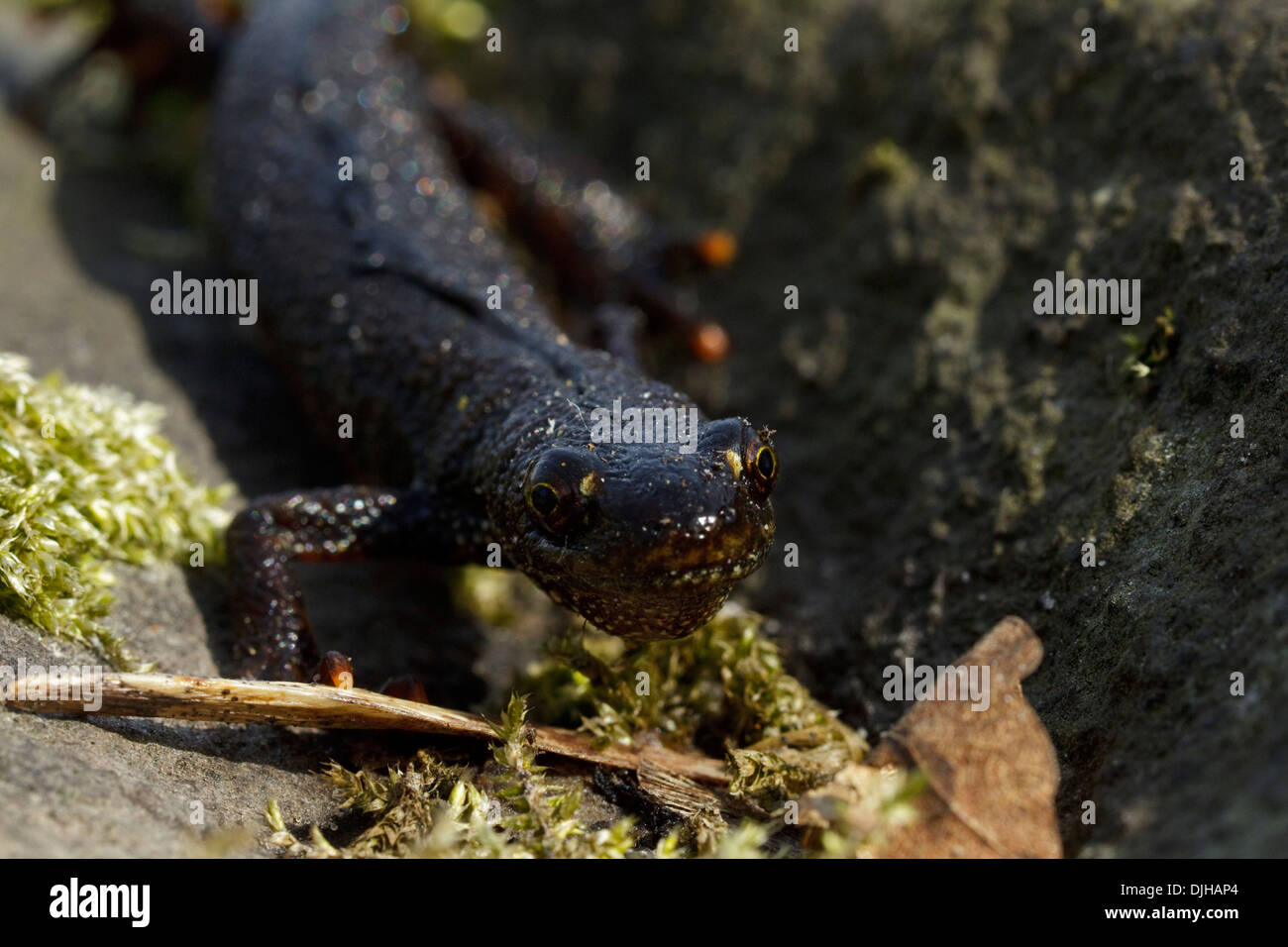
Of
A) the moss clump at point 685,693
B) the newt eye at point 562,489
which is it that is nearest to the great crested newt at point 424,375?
the newt eye at point 562,489

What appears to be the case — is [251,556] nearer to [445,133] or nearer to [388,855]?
[388,855]

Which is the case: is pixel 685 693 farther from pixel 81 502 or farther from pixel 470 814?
pixel 81 502

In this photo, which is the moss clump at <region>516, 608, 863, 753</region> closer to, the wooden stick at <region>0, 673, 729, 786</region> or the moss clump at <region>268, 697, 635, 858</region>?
the wooden stick at <region>0, 673, 729, 786</region>

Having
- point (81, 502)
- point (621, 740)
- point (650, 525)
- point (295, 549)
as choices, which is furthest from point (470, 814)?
point (81, 502)

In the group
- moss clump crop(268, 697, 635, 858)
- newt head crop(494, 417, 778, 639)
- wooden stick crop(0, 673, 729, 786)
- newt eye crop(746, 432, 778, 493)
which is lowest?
moss clump crop(268, 697, 635, 858)

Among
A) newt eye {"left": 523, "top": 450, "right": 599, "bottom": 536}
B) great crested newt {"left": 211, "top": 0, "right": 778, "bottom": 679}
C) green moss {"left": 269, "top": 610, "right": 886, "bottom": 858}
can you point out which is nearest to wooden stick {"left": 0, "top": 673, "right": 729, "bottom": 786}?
green moss {"left": 269, "top": 610, "right": 886, "bottom": 858}

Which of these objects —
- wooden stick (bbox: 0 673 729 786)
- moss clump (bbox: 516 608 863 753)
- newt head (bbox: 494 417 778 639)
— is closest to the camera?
wooden stick (bbox: 0 673 729 786)

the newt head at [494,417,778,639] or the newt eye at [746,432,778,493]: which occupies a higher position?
the newt eye at [746,432,778,493]

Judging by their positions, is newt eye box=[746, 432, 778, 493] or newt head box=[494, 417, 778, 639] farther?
newt eye box=[746, 432, 778, 493]
